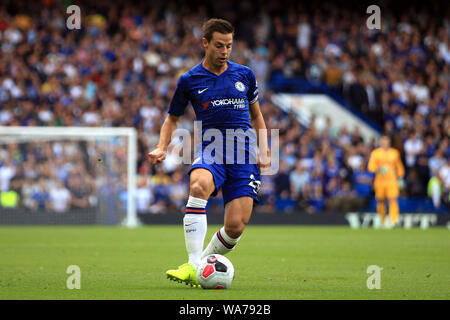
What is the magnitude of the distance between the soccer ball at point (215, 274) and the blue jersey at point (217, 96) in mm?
1312

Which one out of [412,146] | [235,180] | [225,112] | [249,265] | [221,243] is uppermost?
[412,146]

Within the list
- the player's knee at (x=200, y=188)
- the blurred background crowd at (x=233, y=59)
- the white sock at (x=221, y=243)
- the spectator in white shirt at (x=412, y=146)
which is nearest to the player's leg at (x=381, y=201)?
the blurred background crowd at (x=233, y=59)

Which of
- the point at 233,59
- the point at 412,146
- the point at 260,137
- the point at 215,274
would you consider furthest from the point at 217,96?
the point at 233,59

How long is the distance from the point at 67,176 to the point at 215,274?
15.4 m

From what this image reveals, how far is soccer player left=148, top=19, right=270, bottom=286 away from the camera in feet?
26.2

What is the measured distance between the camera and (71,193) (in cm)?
2266

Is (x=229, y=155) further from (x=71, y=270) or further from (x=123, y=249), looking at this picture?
(x=123, y=249)

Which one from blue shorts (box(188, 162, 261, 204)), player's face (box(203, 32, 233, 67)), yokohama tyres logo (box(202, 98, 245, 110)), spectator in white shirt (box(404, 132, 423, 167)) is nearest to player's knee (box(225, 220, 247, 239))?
blue shorts (box(188, 162, 261, 204))

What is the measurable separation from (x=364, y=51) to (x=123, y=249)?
1808 cm

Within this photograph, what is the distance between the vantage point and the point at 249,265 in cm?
1075

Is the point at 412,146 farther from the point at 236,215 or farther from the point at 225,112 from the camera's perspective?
the point at 236,215

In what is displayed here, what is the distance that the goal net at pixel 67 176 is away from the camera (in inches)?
883

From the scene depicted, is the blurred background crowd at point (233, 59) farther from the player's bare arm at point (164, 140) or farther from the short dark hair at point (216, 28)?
the short dark hair at point (216, 28)

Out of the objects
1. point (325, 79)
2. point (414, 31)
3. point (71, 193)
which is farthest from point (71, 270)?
point (414, 31)
